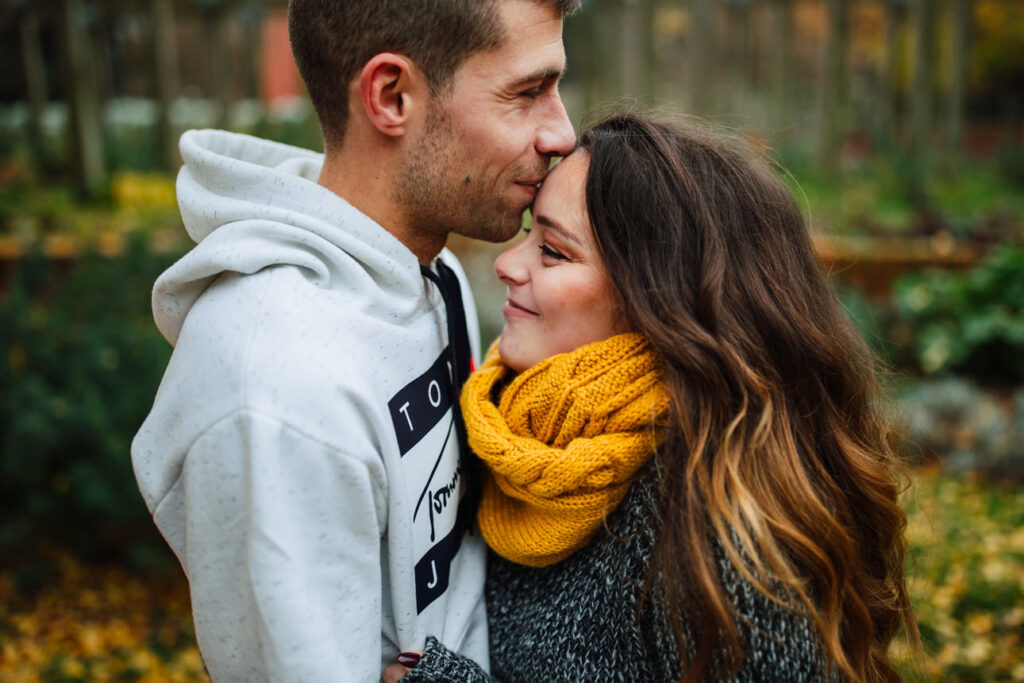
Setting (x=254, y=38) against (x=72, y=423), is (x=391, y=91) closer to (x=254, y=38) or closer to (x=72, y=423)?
(x=72, y=423)

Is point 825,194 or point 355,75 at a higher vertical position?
point 355,75

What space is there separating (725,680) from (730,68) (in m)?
10.7

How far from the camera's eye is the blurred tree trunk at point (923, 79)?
8.13 metres

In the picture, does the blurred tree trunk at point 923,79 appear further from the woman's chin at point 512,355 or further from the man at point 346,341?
the woman's chin at point 512,355

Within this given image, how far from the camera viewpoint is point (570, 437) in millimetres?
1796

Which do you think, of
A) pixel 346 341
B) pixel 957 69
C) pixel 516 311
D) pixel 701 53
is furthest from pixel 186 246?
pixel 957 69

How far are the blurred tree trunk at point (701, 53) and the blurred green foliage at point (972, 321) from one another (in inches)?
104

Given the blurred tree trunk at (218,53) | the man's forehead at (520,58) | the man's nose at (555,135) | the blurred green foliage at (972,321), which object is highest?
the man's forehead at (520,58)

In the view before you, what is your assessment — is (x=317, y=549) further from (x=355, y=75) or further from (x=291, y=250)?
(x=355, y=75)

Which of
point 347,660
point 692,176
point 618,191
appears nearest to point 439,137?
point 618,191

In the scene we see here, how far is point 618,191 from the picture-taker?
1854 millimetres

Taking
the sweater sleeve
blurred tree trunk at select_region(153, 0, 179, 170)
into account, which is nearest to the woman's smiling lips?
the sweater sleeve

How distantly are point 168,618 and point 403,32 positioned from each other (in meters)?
3.11

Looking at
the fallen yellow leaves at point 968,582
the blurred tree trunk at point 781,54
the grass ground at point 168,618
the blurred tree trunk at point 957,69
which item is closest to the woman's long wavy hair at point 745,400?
the fallen yellow leaves at point 968,582
